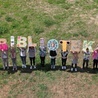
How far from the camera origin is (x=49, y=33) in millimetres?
14320

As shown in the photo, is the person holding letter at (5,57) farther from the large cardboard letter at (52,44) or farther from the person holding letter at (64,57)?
the person holding letter at (64,57)

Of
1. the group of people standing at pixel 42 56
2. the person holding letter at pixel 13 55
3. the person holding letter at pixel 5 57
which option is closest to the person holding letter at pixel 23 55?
the group of people standing at pixel 42 56

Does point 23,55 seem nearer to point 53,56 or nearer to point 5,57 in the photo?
point 5,57

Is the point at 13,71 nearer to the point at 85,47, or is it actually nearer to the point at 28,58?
the point at 28,58

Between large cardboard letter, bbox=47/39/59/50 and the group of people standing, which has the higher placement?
large cardboard letter, bbox=47/39/59/50

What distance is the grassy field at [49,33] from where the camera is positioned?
11273 millimetres

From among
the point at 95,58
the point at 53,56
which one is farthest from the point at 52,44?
the point at 95,58

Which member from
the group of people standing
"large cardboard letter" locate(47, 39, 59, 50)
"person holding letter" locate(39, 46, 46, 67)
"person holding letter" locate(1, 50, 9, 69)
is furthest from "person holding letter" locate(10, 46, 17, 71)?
"large cardboard letter" locate(47, 39, 59, 50)

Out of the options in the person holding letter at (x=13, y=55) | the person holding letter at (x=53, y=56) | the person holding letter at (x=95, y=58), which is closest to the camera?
Answer: the person holding letter at (x=95, y=58)

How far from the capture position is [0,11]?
15.8 meters

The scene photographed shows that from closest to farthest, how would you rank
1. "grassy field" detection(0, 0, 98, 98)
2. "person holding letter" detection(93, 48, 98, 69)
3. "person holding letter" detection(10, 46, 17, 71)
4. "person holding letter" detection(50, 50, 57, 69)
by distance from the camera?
1. "grassy field" detection(0, 0, 98, 98)
2. "person holding letter" detection(93, 48, 98, 69)
3. "person holding letter" detection(10, 46, 17, 71)
4. "person holding letter" detection(50, 50, 57, 69)

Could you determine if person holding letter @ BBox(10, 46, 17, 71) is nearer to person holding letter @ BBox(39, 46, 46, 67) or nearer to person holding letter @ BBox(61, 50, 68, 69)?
person holding letter @ BBox(39, 46, 46, 67)

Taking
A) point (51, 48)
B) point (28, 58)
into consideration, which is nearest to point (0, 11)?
point (28, 58)

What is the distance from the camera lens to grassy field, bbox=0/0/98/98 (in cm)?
1127
